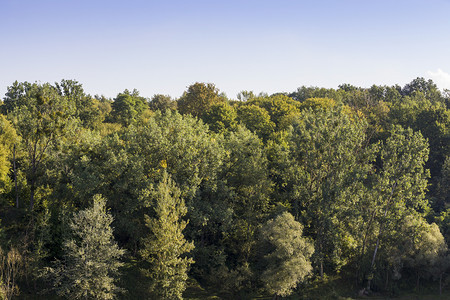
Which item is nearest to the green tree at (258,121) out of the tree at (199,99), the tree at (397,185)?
the tree at (199,99)

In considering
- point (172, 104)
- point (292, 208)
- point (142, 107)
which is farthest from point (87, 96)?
point (292, 208)

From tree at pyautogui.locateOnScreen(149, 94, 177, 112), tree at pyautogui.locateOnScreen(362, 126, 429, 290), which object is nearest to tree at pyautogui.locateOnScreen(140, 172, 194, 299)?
→ tree at pyautogui.locateOnScreen(362, 126, 429, 290)

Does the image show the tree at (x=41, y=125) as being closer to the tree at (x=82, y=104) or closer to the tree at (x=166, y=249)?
the tree at (x=166, y=249)

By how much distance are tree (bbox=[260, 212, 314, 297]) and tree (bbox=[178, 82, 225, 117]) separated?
54385 millimetres

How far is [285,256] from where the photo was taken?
39719 millimetres

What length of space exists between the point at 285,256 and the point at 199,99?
60.4 meters

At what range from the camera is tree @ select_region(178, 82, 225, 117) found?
9169 cm

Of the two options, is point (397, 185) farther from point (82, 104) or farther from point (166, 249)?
point (82, 104)

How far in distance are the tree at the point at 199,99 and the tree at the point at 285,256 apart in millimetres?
54385

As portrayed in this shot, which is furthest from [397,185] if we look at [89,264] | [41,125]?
[41,125]

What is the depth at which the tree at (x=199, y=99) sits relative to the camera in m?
91.7

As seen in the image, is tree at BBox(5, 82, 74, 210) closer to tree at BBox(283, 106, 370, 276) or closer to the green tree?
tree at BBox(283, 106, 370, 276)

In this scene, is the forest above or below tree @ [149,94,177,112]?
below

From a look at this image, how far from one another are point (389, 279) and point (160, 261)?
3445 cm
